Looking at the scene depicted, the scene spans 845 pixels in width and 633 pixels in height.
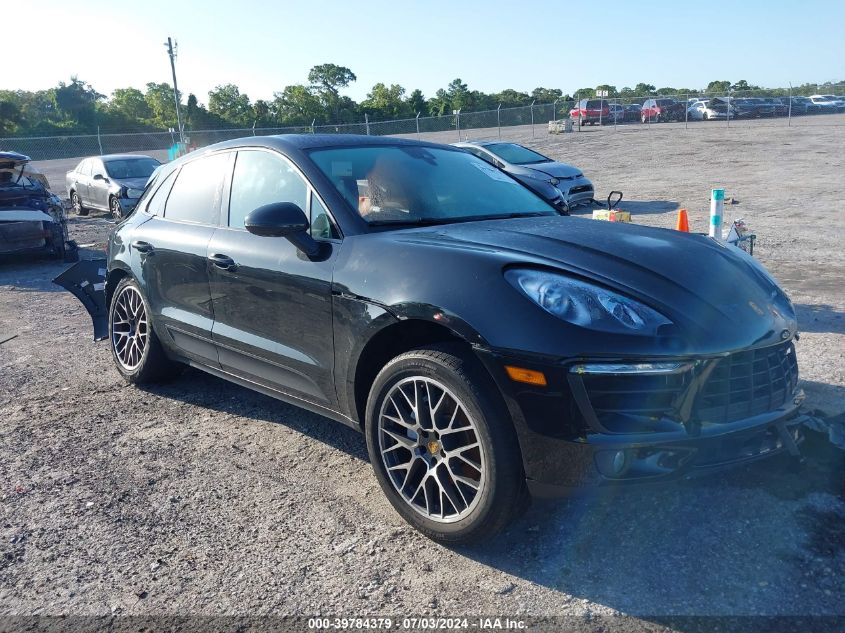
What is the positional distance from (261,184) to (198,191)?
73 centimetres

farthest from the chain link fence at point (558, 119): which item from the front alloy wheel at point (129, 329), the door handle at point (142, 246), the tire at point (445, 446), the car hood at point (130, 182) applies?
the tire at point (445, 446)

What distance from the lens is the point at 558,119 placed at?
4119cm

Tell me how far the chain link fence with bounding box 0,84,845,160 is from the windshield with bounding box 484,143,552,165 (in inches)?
612

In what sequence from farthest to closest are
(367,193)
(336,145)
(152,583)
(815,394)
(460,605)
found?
(815,394), (336,145), (367,193), (152,583), (460,605)

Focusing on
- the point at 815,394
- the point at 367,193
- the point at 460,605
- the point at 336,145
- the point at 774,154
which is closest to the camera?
the point at 460,605

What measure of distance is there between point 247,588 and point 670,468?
1.67 meters

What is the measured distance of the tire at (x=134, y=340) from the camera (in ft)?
16.4

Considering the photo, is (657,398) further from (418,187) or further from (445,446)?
(418,187)

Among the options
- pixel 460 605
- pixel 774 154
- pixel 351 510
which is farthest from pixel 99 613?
pixel 774 154

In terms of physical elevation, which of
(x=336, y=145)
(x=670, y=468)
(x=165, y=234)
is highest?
(x=336, y=145)

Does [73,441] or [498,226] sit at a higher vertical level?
[498,226]

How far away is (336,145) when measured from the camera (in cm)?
412

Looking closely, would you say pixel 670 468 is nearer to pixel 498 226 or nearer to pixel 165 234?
pixel 498 226

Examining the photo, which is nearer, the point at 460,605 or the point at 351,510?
the point at 460,605
